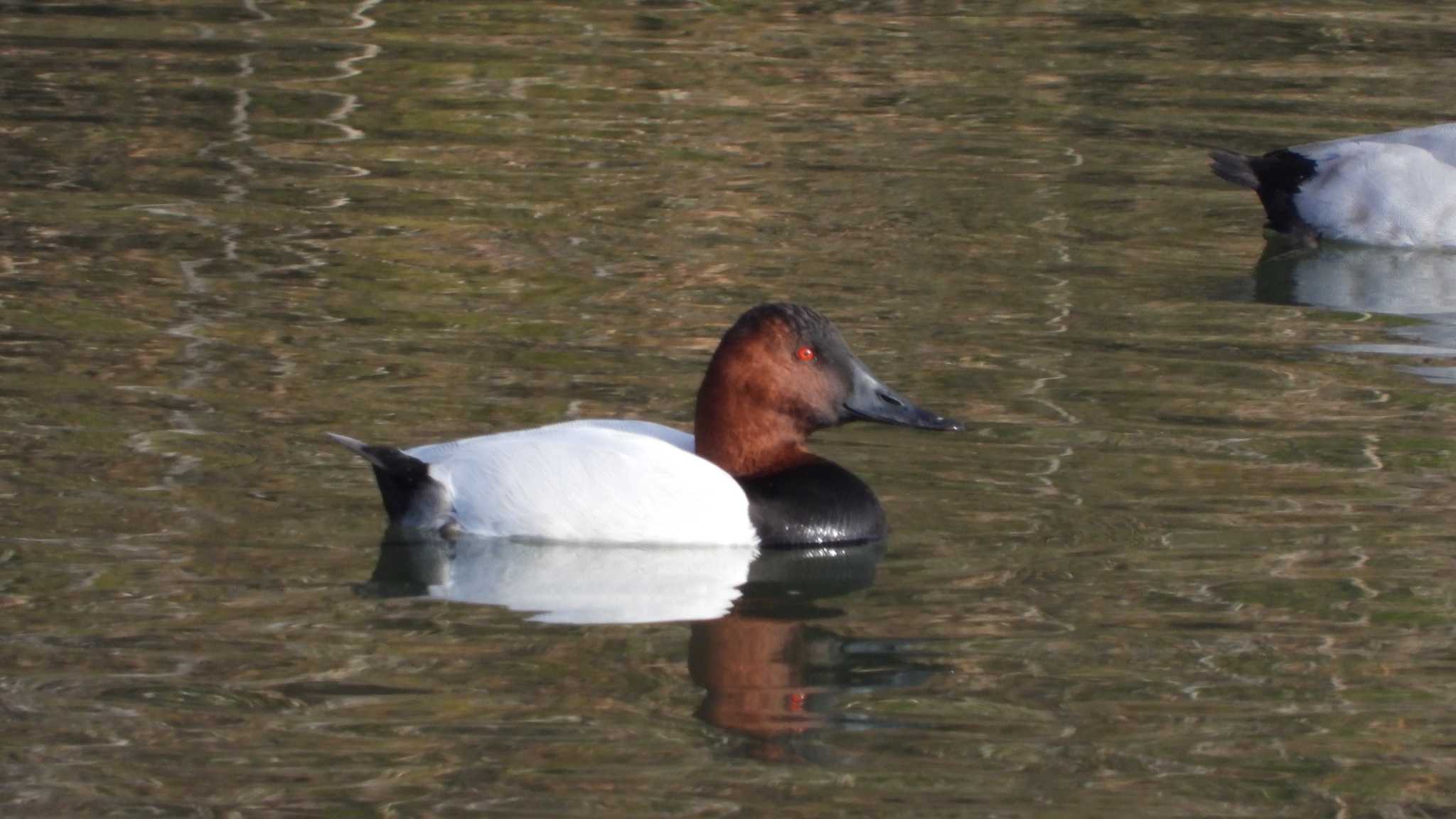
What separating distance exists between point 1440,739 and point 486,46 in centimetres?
988

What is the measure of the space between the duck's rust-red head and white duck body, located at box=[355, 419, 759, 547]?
15 cm

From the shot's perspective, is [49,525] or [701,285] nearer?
[49,525]

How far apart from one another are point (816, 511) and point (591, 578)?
2.09ft

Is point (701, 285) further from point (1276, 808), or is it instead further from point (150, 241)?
point (1276, 808)

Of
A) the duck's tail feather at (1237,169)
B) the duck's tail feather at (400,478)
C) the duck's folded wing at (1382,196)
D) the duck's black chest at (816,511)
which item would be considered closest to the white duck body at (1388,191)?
the duck's folded wing at (1382,196)

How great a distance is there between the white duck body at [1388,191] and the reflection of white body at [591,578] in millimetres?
4985

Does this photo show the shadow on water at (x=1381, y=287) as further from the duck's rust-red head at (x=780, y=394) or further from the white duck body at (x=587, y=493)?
the white duck body at (x=587, y=493)

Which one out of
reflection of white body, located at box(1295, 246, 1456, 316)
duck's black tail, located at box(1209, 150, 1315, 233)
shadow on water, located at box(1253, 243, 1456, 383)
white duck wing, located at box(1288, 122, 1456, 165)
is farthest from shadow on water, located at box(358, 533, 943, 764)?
white duck wing, located at box(1288, 122, 1456, 165)

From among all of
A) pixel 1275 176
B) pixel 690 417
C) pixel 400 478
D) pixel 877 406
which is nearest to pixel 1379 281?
pixel 1275 176

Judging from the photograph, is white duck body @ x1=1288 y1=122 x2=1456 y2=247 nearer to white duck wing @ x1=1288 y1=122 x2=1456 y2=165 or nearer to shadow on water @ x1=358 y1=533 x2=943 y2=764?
white duck wing @ x1=1288 y1=122 x2=1456 y2=165

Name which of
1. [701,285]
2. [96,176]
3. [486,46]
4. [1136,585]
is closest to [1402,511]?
[1136,585]

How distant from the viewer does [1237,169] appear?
35.1 ft

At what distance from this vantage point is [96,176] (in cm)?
1094

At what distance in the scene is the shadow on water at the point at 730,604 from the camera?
5254mm
